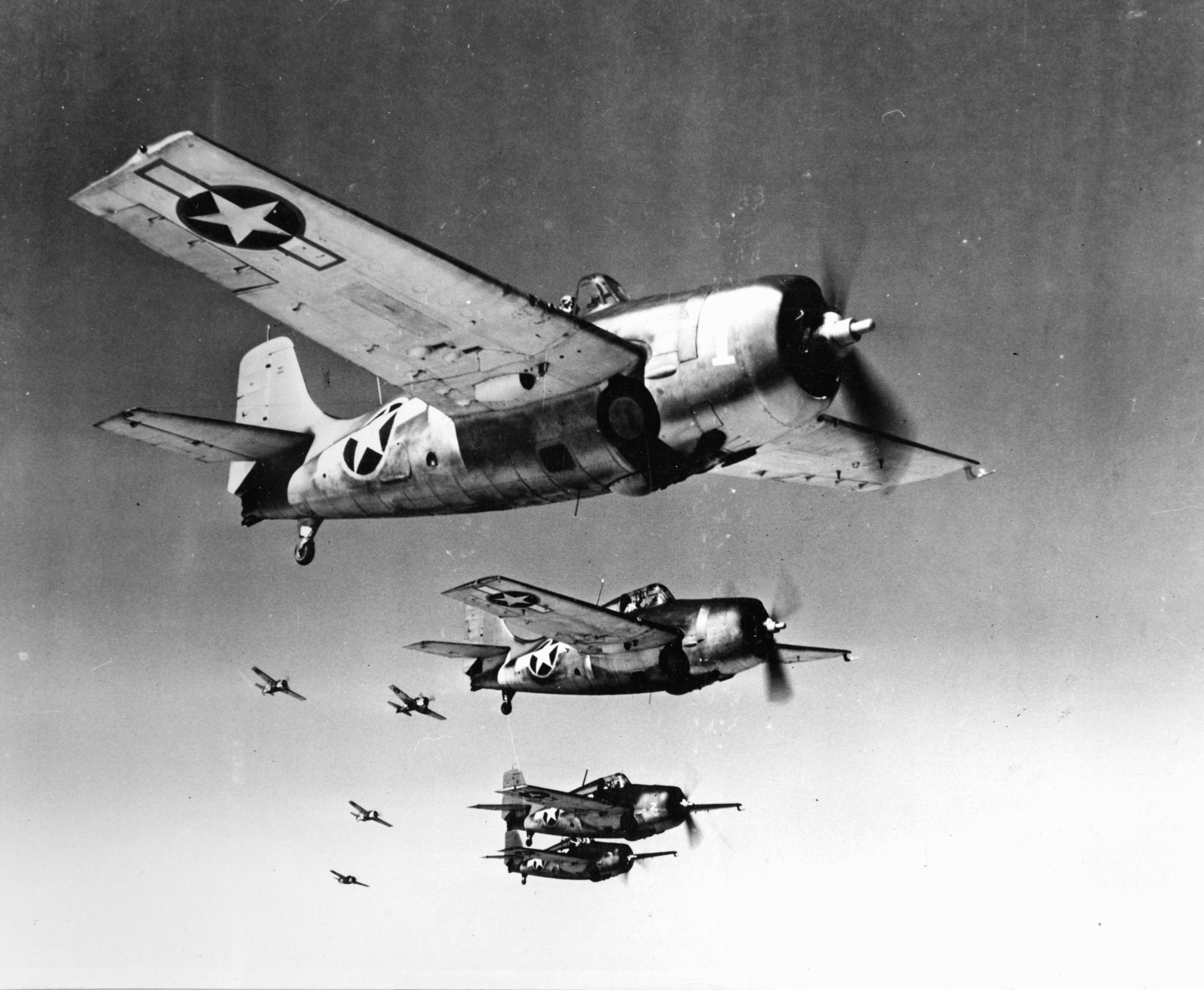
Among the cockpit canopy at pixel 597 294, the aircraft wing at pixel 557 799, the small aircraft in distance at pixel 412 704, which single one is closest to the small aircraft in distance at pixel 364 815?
the small aircraft in distance at pixel 412 704

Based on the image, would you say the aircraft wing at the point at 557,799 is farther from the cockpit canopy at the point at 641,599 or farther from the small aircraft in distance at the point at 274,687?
the small aircraft in distance at the point at 274,687

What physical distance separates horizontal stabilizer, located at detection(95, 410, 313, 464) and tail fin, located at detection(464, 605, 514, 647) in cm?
259

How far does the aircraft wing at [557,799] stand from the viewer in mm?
11923

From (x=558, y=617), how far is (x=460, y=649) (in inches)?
61.2

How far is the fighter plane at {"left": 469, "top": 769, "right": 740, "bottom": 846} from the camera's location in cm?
1300

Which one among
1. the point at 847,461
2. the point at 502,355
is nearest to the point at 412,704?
the point at 502,355

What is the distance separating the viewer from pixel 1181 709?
7.04 meters

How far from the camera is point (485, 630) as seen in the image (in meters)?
12.0

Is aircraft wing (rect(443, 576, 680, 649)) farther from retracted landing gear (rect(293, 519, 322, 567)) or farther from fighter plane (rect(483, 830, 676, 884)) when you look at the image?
fighter plane (rect(483, 830, 676, 884))

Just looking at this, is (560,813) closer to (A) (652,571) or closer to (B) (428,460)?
(A) (652,571)

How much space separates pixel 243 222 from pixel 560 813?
1163 cm

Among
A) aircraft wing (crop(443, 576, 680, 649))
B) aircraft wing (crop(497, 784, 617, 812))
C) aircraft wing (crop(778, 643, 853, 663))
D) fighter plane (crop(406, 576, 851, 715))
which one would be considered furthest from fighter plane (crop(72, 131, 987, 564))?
aircraft wing (crop(497, 784, 617, 812))

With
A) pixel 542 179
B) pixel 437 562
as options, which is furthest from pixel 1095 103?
pixel 437 562

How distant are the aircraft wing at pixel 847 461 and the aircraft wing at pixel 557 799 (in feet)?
13.7
